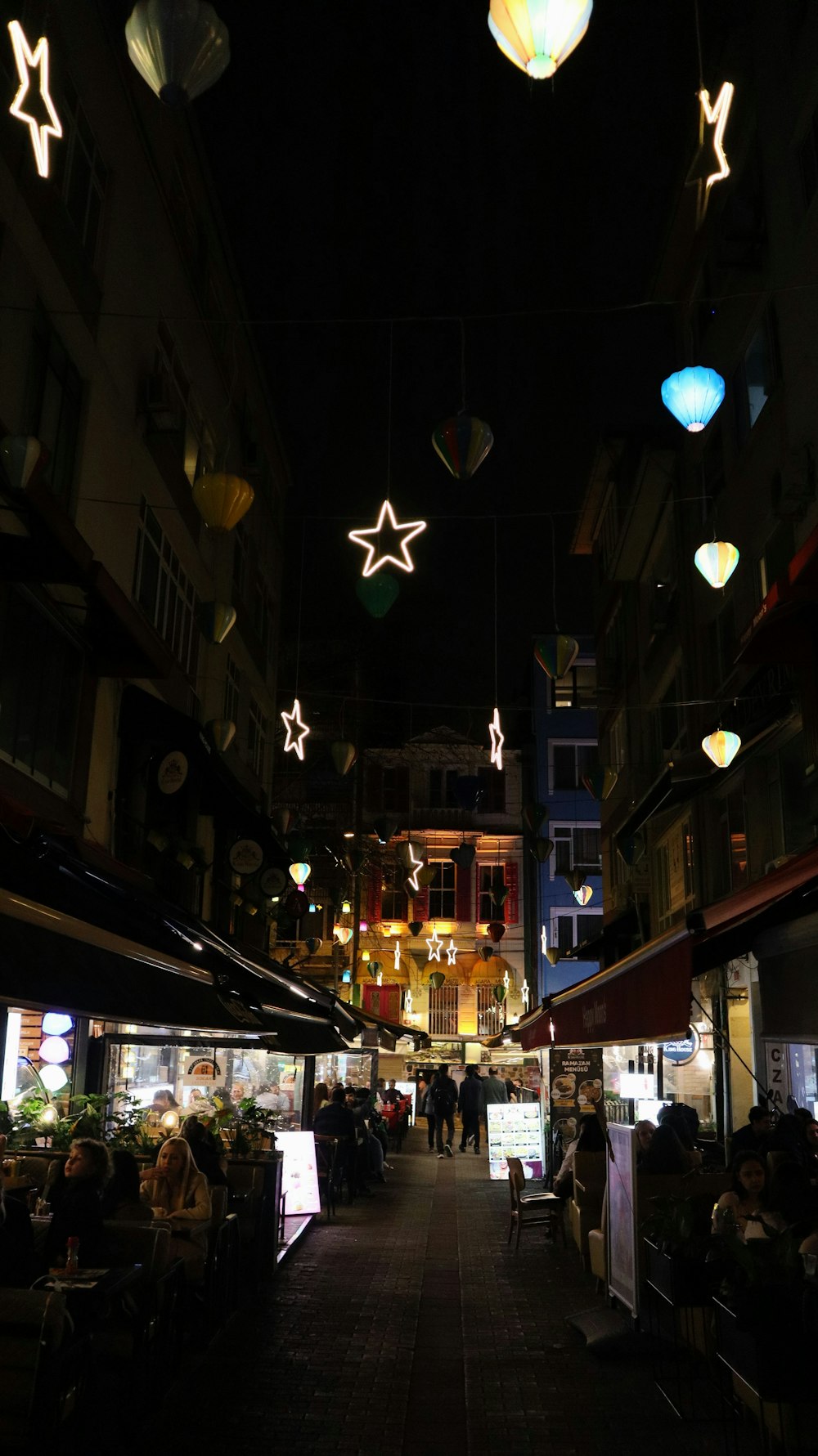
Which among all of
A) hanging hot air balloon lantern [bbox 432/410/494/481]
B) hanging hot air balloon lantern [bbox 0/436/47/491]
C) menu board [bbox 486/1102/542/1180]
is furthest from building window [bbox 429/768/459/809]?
hanging hot air balloon lantern [bbox 0/436/47/491]

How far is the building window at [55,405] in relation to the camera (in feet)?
39.5

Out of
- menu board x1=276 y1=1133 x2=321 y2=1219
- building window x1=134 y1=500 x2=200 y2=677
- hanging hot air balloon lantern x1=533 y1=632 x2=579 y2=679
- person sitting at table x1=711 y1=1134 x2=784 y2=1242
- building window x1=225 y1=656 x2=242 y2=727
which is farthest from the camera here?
building window x1=225 y1=656 x2=242 y2=727

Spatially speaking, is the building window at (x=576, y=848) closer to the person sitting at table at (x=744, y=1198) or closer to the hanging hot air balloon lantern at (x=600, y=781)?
the hanging hot air balloon lantern at (x=600, y=781)

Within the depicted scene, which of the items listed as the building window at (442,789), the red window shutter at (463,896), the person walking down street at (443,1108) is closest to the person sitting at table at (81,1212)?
the person walking down street at (443,1108)

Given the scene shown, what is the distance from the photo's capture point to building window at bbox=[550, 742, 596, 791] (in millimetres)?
44969

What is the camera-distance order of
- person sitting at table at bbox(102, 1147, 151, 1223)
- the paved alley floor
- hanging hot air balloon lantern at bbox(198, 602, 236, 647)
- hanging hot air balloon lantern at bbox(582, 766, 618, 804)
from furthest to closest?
1. hanging hot air balloon lantern at bbox(582, 766, 618, 804)
2. hanging hot air balloon lantern at bbox(198, 602, 236, 647)
3. person sitting at table at bbox(102, 1147, 151, 1223)
4. the paved alley floor

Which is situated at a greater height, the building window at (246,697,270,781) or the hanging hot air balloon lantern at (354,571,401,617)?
the building window at (246,697,270,781)

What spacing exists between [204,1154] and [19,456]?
6.74m

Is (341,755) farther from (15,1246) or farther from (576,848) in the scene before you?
(576,848)

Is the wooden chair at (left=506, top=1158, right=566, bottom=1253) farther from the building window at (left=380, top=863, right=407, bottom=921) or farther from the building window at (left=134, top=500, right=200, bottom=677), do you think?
the building window at (left=380, top=863, right=407, bottom=921)

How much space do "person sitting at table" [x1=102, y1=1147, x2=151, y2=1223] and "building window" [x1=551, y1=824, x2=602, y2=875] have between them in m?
35.1

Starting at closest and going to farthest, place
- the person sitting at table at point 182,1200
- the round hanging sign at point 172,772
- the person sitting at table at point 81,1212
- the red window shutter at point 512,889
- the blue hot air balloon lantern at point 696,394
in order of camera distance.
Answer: the person sitting at table at point 81,1212 → the person sitting at table at point 182,1200 → the blue hot air balloon lantern at point 696,394 → the round hanging sign at point 172,772 → the red window shutter at point 512,889

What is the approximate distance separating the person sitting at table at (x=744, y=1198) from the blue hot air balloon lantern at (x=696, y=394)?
638 centimetres

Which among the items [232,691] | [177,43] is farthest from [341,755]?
[177,43]
